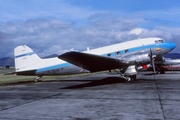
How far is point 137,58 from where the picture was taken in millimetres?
21344

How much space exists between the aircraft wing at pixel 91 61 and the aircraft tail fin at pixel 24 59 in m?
6.75

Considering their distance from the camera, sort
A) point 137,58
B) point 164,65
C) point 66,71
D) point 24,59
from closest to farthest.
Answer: point 137,58 → point 66,71 → point 24,59 → point 164,65

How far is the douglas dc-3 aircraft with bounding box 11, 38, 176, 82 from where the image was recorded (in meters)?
20.3

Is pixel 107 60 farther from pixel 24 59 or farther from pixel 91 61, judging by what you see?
pixel 24 59

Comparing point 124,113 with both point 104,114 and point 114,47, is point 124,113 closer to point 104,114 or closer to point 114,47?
point 104,114

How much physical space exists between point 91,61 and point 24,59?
8998mm

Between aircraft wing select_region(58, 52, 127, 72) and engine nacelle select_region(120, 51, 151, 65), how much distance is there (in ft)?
2.09

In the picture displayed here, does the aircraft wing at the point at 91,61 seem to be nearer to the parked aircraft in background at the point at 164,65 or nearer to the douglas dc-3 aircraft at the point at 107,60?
the douglas dc-3 aircraft at the point at 107,60

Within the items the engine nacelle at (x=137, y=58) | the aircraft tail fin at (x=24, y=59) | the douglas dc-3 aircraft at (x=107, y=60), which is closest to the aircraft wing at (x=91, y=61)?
the douglas dc-3 aircraft at (x=107, y=60)

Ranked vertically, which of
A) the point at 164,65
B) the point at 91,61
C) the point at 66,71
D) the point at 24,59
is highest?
the point at 24,59

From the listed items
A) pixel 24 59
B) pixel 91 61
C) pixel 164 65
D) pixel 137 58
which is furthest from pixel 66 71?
pixel 164 65

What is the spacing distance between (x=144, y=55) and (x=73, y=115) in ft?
48.5

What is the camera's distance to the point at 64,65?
922 inches

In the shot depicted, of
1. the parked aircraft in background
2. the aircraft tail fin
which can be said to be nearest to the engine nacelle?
the aircraft tail fin
